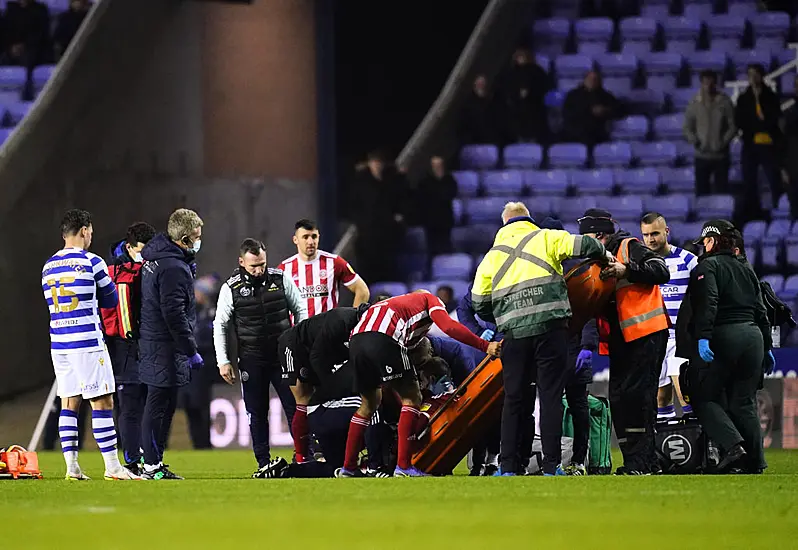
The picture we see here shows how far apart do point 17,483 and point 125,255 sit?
2.26 m

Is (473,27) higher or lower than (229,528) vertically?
higher

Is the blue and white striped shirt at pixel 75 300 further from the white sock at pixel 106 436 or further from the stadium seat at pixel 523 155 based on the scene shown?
the stadium seat at pixel 523 155

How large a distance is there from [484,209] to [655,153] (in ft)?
7.80

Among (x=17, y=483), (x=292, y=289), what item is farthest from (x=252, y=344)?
(x=17, y=483)

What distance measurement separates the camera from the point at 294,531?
22.2ft

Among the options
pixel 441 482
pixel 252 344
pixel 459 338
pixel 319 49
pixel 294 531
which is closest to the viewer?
pixel 294 531

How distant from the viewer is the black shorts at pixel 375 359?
10.7m

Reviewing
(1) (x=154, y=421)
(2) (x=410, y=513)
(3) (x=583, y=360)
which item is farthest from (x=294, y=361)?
(2) (x=410, y=513)

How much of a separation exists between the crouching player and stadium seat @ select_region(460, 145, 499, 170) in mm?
10683

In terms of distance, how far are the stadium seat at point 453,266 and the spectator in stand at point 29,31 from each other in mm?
5838

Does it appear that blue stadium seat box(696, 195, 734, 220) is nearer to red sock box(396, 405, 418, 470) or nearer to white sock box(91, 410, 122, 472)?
red sock box(396, 405, 418, 470)

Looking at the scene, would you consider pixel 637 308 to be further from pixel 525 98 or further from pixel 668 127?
pixel 668 127

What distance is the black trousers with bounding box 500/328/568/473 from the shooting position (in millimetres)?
10219

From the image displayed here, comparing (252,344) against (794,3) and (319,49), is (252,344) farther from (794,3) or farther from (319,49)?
(794,3)
